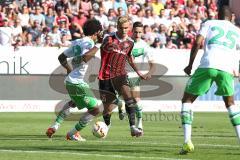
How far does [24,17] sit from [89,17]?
2.53 meters

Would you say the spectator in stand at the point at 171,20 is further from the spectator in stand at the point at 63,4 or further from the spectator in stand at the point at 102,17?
the spectator in stand at the point at 63,4

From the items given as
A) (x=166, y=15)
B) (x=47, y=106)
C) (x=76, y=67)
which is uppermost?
(x=76, y=67)

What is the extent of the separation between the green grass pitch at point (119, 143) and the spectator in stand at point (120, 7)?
8693mm

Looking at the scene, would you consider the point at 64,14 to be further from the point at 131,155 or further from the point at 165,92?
the point at 131,155

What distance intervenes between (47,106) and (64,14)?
427 cm

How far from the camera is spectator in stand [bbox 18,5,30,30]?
29.4 meters

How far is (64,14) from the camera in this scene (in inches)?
1202

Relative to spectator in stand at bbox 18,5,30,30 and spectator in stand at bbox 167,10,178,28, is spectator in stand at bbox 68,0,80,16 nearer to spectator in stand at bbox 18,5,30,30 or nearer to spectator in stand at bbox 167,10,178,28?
spectator in stand at bbox 18,5,30,30

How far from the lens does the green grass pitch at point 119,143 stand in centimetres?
1276

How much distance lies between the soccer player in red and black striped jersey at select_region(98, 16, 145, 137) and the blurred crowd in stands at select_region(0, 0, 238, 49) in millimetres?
12361

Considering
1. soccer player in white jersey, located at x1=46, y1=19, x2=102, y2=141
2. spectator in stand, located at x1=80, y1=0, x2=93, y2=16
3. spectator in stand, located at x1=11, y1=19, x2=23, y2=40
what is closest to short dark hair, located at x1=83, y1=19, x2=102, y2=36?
soccer player in white jersey, located at x1=46, y1=19, x2=102, y2=141

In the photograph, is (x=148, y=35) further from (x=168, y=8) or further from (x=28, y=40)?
(x=28, y=40)

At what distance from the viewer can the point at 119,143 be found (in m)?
15.2

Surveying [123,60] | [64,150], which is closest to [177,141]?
[123,60]
